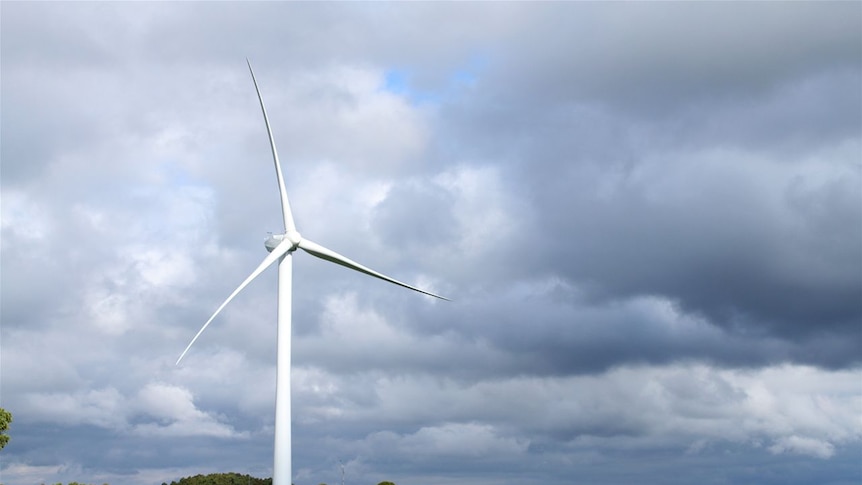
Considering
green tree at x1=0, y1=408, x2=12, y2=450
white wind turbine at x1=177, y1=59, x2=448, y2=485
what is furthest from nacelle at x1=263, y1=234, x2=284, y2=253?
green tree at x1=0, y1=408, x2=12, y2=450

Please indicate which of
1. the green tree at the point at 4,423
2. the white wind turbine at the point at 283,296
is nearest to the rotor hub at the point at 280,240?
the white wind turbine at the point at 283,296

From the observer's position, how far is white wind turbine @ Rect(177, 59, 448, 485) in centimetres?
11444

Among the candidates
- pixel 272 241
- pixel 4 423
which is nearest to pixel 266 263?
pixel 272 241

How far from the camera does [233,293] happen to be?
119375 mm

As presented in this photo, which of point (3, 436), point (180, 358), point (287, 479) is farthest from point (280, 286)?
point (3, 436)

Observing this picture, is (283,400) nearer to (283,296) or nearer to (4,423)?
(283,296)

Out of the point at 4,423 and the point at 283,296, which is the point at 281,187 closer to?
the point at 283,296

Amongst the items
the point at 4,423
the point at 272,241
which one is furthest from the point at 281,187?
the point at 4,423

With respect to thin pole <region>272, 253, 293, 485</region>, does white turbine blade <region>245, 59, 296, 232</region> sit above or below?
above

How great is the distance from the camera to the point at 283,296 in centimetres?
11912

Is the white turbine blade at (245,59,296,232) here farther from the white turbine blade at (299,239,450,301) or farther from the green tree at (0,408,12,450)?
the green tree at (0,408,12,450)

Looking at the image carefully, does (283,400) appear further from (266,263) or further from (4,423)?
(4,423)

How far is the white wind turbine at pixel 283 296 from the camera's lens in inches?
4505

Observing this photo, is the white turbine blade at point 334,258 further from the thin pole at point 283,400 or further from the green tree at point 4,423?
the green tree at point 4,423
